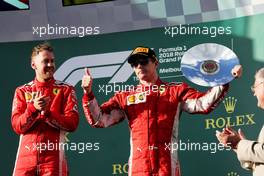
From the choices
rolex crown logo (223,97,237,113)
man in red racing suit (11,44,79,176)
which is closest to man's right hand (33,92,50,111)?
man in red racing suit (11,44,79,176)

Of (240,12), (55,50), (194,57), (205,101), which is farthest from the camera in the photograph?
(55,50)

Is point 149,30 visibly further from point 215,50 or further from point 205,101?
point 205,101

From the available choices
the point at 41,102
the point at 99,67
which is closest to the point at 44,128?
the point at 41,102

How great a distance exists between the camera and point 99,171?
23.2ft

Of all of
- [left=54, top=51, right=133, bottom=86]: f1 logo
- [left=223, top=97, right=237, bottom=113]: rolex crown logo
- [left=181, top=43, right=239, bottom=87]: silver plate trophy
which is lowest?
[left=223, top=97, right=237, bottom=113]: rolex crown logo

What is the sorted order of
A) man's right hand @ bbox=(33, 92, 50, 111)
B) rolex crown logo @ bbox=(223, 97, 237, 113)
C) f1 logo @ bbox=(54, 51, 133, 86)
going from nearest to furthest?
1. man's right hand @ bbox=(33, 92, 50, 111)
2. rolex crown logo @ bbox=(223, 97, 237, 113)
3. f1 logo @ bbox=(54, 51, 133, 86)

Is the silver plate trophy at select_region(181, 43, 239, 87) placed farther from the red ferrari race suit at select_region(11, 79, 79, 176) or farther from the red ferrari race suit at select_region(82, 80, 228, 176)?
the red ferrari race suit at select_region(11, 79, 79, 176)

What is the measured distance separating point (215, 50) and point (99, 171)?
1868mm

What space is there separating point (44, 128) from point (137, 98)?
0.73 metres

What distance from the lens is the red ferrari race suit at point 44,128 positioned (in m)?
4.80

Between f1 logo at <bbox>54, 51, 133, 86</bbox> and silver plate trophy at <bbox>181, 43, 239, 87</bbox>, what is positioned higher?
f1 logo at <bbox>54, 51, 133, 86</bbox>

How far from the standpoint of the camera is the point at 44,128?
4.89m

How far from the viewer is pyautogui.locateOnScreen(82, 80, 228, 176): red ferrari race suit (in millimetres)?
4773

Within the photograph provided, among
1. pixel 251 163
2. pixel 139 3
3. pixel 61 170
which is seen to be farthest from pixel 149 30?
pixel 251 163
